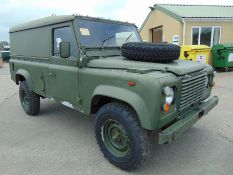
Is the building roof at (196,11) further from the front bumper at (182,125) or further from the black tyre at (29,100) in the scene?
the front bumper at (182,125)

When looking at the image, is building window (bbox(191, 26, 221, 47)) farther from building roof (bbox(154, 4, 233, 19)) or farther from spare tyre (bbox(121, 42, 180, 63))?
spare tyre (bbox(121, 42, 180, 63))

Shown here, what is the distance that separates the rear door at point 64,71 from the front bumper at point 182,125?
162 centimetres

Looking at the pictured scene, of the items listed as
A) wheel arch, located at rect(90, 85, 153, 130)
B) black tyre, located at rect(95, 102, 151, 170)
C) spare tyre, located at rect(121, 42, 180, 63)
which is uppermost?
spare tyre, located at rect(121, 42, 180, 63)

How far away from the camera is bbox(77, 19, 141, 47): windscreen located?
380 centimetres

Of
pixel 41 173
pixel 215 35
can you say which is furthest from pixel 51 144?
pixel 215 35

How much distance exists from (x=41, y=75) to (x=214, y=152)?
11.2ft

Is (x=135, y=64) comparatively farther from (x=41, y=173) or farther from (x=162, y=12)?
(x=162, y=12)

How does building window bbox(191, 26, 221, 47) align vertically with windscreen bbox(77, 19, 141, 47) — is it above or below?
above

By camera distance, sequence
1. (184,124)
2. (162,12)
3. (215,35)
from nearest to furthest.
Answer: (184,124), (215,35), (162,12)

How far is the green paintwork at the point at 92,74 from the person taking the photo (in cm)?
273

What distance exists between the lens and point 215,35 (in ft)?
49.4

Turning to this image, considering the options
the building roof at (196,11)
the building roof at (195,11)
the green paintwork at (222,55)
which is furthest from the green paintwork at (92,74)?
the building roof at (196,11)

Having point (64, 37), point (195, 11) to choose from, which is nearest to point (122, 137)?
point (64, 37)

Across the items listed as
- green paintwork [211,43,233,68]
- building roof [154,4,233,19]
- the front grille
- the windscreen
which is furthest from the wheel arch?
building roof [154,4,233,19]
